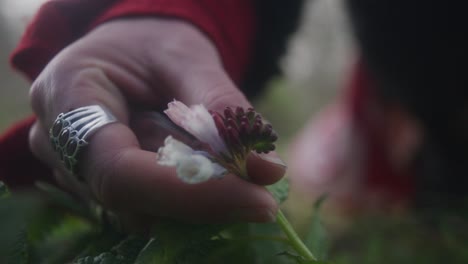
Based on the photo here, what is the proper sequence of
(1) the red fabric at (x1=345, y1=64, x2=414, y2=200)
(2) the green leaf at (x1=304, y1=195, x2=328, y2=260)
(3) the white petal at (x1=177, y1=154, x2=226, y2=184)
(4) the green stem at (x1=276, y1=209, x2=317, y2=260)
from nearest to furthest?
(3) the white petal at (x1=177, y1=154, x2=226, y2=184) < (4) the green stem at (x1=276, y1=209, x2=317, y2=260) < (2) the green leaf at (x1=304, y1=195, x2=328, y2=260) < (1) the red fabric at (x1=345, y1=64, x2=414, y2=200)

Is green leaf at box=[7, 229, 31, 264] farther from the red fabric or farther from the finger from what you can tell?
the red fabric

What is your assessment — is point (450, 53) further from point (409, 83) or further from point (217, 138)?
point (217, 138)

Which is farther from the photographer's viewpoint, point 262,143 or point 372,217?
point 372,217

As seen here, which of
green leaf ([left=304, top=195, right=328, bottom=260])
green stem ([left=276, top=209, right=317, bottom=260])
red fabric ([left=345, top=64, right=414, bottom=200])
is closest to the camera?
green stem ([left=276, top=209, right=317, bottom=260])

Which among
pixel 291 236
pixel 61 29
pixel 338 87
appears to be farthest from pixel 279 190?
pixel 338 87

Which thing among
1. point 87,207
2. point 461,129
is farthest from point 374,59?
point 87,207

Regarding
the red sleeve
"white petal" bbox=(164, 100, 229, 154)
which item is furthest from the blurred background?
"white petal" bbox=(164, 100, 229, 154)

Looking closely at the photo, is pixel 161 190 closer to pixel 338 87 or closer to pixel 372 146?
pixel 372 146
